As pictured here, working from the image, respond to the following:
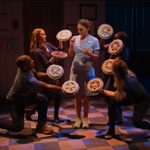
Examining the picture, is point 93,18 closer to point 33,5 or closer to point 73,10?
point 73,10

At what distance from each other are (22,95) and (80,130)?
106 cm

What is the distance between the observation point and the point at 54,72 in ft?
16.1

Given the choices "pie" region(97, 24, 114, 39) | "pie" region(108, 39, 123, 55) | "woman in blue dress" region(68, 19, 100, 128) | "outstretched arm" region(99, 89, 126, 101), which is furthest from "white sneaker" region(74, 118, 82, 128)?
"pie" region(97, 24, 114, 39)

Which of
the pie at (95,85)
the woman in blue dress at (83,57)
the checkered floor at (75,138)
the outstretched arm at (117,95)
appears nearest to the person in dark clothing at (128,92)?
the outstretched arm at (117,95)

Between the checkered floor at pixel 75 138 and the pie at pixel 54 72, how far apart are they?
84 centimetres

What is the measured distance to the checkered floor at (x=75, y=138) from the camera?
4.34 m

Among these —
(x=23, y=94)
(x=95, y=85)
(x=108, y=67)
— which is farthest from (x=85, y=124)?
(x=23, y=94)

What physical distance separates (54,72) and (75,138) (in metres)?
1.01

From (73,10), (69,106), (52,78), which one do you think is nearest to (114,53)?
(52,78)

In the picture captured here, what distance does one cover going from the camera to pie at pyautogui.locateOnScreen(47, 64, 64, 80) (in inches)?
191

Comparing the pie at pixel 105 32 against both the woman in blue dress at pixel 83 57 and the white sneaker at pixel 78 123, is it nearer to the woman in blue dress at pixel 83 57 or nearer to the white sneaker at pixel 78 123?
the woman in blue dress at pixel 83 57

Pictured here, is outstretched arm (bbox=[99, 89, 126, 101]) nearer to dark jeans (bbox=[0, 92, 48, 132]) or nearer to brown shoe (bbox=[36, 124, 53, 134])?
dark jeans (bbox=[0, 92, 48, 132])

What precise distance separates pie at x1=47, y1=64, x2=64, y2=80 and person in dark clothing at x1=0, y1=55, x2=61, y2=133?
295 millimetres

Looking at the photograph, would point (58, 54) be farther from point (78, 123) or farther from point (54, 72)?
point (78, 123)
